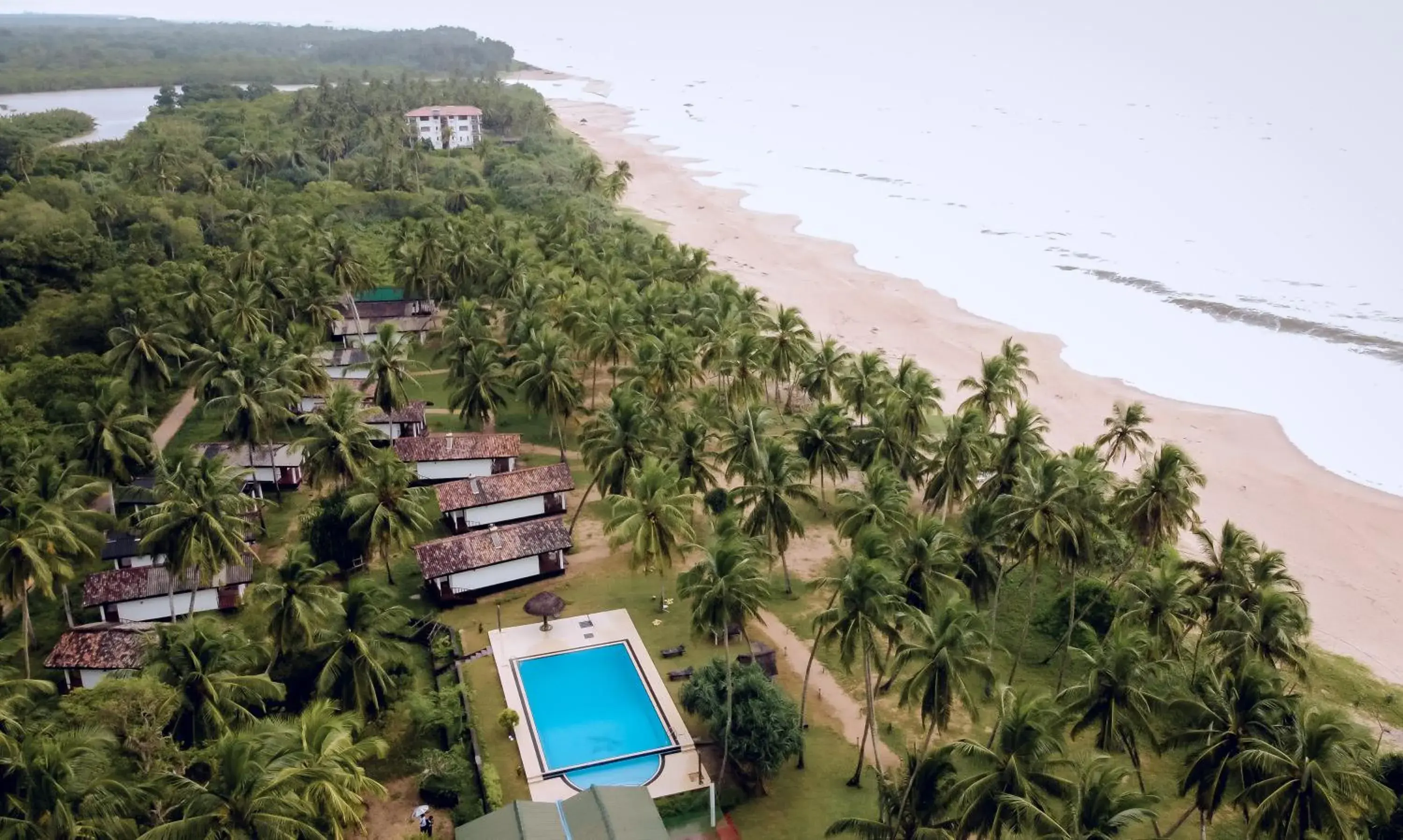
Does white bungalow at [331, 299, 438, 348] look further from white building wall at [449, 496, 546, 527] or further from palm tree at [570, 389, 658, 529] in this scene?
palm tree at [570, 389, 658, 529]

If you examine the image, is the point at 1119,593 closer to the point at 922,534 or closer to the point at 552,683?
the point at 922,534

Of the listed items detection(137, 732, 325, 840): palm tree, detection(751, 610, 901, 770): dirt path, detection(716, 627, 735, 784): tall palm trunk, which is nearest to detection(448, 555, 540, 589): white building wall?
detection(751, 610, 901, 770): dirt path

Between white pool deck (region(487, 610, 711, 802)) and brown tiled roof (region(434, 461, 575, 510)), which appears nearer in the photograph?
white pool deck (region(487, 610, 711, 802))

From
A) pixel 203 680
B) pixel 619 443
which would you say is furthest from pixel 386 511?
pixel 203 680

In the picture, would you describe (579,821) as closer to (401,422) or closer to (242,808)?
(242,808)

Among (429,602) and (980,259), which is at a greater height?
(980,259)

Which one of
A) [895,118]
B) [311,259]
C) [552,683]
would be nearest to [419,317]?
[311,259]
